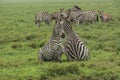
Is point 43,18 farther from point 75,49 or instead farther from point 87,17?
point 75,49

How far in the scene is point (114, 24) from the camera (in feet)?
68.5

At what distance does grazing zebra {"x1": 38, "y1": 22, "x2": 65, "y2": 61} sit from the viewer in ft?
35.1

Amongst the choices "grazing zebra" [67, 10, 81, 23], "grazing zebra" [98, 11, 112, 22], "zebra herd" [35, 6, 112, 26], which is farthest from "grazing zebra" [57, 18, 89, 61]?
"grazing zebra" [98, 11, 112, 22]

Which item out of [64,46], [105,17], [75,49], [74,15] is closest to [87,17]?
[74,15]

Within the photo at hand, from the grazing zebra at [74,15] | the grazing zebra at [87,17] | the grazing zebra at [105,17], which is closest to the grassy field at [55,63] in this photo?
the grazing zebra at [87,17]

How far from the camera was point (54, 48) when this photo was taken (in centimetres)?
1075

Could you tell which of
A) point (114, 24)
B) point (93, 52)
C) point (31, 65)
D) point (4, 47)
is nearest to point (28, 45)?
point (4, 47)

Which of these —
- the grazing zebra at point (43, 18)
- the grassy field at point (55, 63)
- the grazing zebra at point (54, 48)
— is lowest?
the grazing zebra at point (43, 18)

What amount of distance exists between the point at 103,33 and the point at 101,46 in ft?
11.3

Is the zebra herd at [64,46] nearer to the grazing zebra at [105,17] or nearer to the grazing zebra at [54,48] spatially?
the grazing zebra at [54,48]

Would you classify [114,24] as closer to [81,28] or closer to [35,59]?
[81,28]

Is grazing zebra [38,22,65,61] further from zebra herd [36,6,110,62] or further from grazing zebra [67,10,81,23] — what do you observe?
grazing zebra [67,10,81,23]

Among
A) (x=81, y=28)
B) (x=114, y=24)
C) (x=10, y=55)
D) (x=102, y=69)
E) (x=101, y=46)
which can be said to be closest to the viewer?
(x=102, y=69)

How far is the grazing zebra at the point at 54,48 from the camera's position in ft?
35.1
